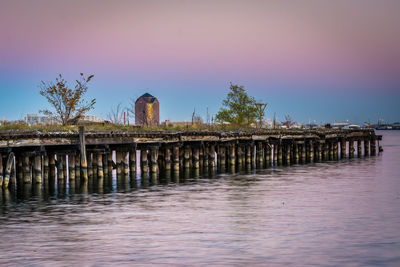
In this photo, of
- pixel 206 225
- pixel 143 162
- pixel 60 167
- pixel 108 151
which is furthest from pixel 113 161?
pixel 206 225

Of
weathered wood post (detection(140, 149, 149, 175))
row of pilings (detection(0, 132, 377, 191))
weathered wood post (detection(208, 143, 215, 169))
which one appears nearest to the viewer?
row of pilings (detection(0, 132, 377, 191))

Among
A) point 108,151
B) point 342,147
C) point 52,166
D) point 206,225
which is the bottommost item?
point 206,225

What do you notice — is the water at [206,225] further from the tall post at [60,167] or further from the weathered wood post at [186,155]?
the weathered wood post at [186,155]

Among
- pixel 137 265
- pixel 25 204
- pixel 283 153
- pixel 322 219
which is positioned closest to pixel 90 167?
pixel 25 204

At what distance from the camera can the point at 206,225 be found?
20531 millimetres

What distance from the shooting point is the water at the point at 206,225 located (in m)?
15.8

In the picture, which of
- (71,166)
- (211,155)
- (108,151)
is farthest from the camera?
(211,155)

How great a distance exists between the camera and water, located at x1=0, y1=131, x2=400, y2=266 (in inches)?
622

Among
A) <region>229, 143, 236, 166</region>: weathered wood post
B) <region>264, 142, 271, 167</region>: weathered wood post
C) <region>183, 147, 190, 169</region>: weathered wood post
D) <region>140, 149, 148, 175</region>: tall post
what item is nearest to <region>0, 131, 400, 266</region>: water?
<region>140, 149, 148, 175</region>: tall post

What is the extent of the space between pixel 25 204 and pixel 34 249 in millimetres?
9482

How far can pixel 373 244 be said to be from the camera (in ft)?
57.0

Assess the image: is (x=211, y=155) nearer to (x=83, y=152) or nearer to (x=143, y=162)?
(x=143, y=162)

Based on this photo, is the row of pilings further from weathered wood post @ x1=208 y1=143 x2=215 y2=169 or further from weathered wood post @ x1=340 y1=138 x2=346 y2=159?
weathered wood post @ x1=340 y1=138 x2=346 y2=159

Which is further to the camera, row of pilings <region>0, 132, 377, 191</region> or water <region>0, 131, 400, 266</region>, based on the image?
row of pilings <region>0, 132, 377, 191</region>
